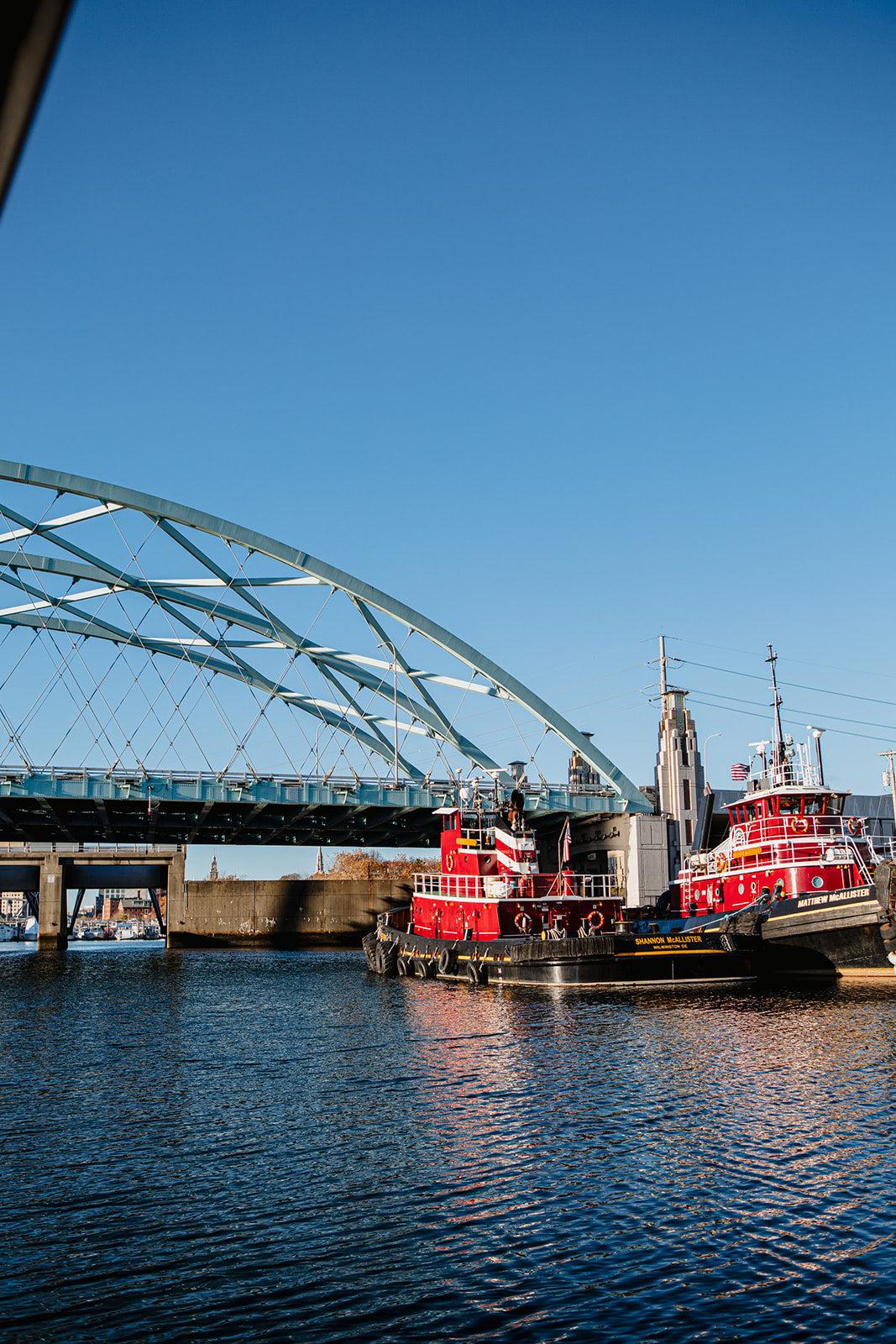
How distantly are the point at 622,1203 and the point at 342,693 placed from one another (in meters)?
62.4

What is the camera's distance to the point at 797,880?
44.0 m

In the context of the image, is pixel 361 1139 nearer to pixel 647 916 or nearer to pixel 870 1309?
pixel 870 1309

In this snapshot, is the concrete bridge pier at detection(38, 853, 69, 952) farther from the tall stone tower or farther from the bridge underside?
the tall stone tower

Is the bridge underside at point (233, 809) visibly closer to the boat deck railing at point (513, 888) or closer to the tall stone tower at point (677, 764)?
the tall stone tower at point (677, 764)

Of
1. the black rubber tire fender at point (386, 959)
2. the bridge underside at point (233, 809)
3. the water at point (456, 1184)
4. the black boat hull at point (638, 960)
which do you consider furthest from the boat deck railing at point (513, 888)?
the bridge underside at point (233, 809)

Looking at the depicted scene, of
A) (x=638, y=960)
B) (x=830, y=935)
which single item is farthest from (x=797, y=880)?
(x=638, y=960)

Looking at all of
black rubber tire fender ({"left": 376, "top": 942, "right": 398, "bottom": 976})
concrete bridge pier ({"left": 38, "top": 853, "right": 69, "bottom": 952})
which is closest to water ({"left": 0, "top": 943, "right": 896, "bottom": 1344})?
black rubber tire fender ({"left": 376, "top": 942, "right": 398, "bottom": 976})

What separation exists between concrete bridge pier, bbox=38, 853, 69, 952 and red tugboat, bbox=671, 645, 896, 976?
5548cm

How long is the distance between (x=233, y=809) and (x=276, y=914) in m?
22.5

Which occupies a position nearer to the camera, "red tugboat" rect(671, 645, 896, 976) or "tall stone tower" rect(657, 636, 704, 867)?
"red tugboat" rect(671, 645, 896, 976)

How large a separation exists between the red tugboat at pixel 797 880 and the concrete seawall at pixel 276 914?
132ft

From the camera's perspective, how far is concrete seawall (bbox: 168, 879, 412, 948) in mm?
87000

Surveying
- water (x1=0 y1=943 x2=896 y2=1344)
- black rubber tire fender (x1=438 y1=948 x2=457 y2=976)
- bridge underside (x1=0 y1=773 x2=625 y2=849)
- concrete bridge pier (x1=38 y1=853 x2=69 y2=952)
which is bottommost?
water (x1=0 y1=943 x2=896 y2=1344)

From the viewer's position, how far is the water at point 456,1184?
11.0 meters
